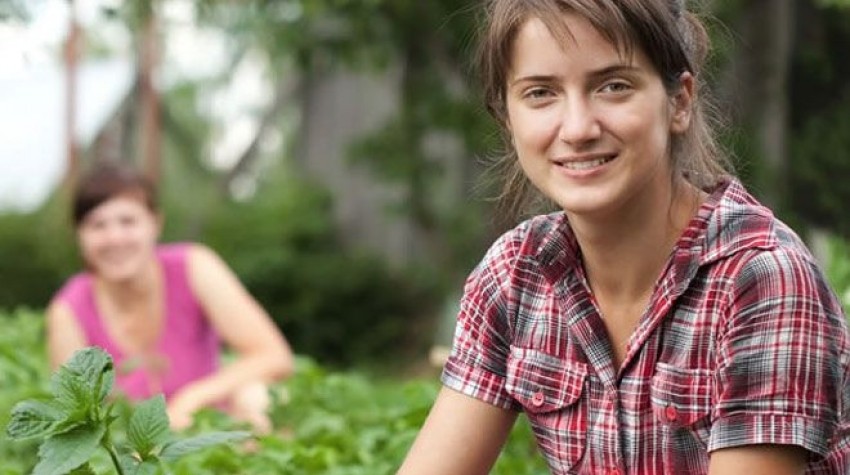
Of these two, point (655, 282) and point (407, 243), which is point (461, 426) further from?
point (407, 243)

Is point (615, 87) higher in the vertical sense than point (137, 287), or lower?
higher

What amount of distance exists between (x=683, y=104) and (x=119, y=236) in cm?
344

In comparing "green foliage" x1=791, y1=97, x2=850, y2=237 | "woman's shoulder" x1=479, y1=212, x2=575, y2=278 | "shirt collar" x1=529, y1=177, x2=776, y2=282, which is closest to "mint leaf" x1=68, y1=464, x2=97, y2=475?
"woman's shoulder" x1=479, y1=212, x2=575, y2=278

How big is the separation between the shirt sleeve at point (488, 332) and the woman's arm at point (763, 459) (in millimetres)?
451

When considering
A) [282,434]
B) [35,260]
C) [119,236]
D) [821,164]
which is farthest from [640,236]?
[35,260]

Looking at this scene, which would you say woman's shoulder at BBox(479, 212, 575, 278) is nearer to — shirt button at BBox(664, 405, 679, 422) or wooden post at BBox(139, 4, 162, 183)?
shirt button at BBox(664, 405, 679, 422)

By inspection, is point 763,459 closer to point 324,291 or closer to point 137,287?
point 137,287

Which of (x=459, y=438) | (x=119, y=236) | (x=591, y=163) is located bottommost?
(x=459, y=438)

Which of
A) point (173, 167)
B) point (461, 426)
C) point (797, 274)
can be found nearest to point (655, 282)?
point (797, 274)

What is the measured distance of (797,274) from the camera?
2209mm

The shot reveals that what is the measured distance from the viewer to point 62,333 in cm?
547

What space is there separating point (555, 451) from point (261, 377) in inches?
111

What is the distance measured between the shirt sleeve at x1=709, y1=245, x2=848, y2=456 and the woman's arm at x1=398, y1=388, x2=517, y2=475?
1.51 ft

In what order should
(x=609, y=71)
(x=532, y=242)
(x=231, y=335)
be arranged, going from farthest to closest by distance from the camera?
(x=231, y=335), (x=532, y=242), (x=609, y=71)
